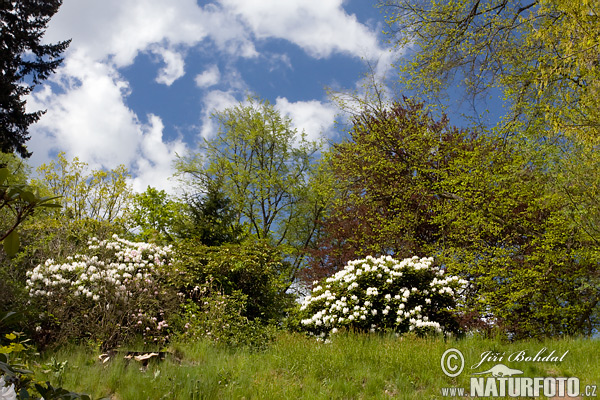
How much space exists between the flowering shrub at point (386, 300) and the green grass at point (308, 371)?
6.28 feet

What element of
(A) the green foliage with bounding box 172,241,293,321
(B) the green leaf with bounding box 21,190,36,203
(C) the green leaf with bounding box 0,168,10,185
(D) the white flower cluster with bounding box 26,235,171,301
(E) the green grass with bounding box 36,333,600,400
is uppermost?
(A) the green foliage with bounding box 172,241,293,321

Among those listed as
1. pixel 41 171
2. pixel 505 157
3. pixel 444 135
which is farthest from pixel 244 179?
pixel 505 157

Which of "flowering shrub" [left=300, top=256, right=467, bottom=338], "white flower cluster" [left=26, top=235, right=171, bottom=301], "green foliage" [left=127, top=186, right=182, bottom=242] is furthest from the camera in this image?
"green foliage" [left=127, top=186, right=182, bottom=242]

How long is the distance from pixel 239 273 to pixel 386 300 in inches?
147

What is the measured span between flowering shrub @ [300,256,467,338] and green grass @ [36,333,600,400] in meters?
1.91

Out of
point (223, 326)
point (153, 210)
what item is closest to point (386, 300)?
point (223, 326)

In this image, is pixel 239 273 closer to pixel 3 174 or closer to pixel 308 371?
pixel 308 371

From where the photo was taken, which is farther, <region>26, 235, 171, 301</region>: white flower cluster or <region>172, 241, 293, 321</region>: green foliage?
<region>172, 241, 293, 321</region>: green foliage

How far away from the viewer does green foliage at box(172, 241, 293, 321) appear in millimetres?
10539

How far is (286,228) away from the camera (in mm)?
20875

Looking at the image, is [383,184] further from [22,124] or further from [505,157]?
[22,124]

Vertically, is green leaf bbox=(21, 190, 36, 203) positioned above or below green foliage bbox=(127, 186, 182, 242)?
below

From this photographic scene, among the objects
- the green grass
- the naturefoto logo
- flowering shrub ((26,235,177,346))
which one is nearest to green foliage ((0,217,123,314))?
flowering shrub ((26,235,177,346))

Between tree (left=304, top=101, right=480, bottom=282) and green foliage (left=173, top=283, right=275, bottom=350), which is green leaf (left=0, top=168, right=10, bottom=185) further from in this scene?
tree (left=304, top=101, right=480, bottom=282)
